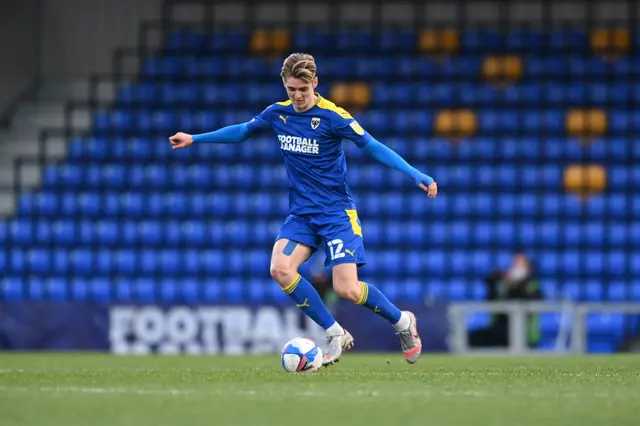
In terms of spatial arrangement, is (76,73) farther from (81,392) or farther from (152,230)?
(81,392)

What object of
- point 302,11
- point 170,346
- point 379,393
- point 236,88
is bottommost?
point 170,346

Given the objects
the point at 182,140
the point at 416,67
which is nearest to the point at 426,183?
the point at 182,140

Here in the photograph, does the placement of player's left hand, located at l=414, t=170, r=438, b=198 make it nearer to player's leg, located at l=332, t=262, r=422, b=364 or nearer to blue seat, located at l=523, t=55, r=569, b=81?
player's leg, located at l=332, t=262, r=422, b=364

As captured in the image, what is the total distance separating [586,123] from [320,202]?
12.0 m

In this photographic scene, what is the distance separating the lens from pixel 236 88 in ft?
64.7

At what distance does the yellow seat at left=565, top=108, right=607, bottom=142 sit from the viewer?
1909cm

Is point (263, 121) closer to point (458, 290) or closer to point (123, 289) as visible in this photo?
point (458, 290)

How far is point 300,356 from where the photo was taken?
766 centimetres

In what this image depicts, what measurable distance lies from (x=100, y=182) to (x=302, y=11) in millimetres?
4742

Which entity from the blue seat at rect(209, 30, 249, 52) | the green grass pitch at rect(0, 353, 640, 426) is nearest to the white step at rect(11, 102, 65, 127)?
the blue seat at rect(209, 30, 249, 52)

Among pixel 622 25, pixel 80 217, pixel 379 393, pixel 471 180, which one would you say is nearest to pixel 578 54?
pixel 622 25

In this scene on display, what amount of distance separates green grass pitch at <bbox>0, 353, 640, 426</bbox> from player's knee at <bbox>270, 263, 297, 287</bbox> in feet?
1.94

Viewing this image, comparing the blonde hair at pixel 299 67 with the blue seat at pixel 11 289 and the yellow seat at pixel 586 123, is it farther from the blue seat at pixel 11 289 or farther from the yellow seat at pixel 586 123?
the yellow seat at pixel 586 123

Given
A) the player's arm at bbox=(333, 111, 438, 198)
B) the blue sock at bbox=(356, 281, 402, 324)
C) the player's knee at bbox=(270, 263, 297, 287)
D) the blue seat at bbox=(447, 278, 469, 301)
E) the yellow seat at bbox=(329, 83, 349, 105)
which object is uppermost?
the yellow seat at bbox=(329, 83, 349, 105)
